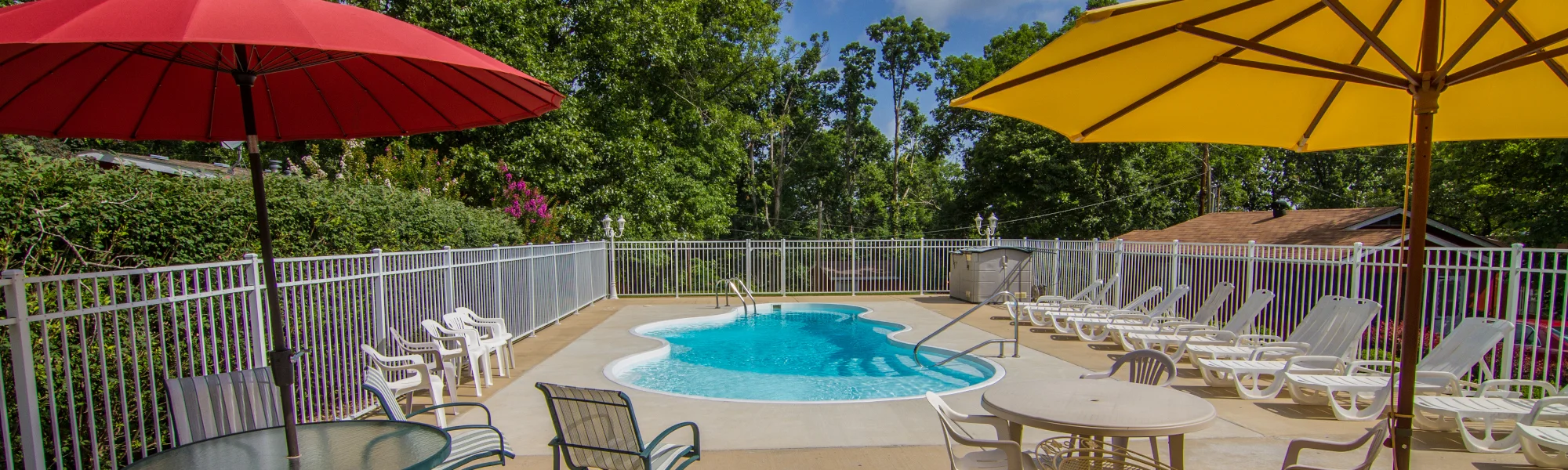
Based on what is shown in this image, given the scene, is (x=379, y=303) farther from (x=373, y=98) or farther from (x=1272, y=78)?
(x=1272, y=78)

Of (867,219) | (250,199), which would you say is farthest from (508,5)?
(867,219)

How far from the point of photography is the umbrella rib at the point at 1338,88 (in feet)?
8.43

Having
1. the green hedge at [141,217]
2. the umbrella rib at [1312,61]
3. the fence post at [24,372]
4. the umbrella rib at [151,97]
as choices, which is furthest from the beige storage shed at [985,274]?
the fence post at [24,372]

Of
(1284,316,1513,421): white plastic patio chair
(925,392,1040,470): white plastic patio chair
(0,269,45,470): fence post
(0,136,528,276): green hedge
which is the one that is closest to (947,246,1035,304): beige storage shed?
(1284,316,1513,421): white plastic patio chair

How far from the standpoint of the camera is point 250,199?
441 cm

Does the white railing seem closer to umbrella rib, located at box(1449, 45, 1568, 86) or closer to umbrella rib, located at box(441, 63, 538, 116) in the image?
umbrella rib, located at box(1449, 45, 1568, 86)

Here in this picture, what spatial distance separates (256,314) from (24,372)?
57.9 inches

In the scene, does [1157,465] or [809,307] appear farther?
[809,307]

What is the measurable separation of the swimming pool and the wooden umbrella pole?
394 cm

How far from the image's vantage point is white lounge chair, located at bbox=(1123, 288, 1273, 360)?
684 cm

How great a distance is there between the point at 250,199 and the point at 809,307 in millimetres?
10577

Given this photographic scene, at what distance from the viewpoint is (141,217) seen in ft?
11.9

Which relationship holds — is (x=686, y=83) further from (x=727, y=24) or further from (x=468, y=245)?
(x=468, y=245)

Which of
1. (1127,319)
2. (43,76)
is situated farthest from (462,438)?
(1127,319)
